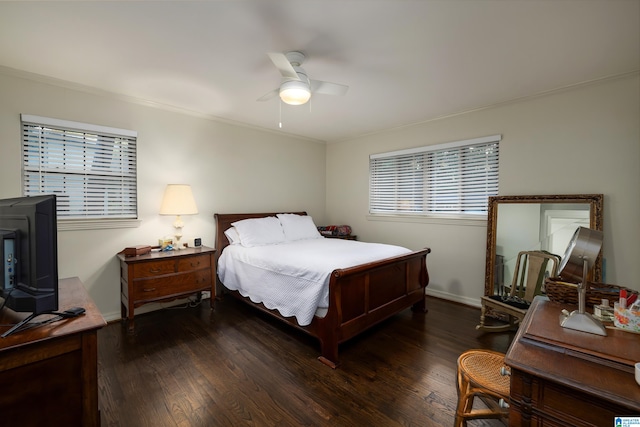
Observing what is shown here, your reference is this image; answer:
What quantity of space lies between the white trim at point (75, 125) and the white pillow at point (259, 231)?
158cm

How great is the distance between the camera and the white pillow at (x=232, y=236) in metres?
3.67

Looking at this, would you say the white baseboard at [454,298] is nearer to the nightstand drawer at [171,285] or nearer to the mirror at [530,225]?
the mirror at [530,225]

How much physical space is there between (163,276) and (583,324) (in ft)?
10.7

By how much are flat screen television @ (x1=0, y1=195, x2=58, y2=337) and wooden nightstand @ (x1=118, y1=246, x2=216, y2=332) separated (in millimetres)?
1565

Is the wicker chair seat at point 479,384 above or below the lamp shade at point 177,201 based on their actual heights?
below

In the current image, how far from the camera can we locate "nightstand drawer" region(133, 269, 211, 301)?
2.85 m

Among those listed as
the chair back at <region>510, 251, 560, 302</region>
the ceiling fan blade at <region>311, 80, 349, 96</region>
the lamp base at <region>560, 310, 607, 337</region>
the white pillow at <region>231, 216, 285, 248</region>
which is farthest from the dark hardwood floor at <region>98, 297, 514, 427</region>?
the ceiling fan blade at <region>311, 80, 349, 96</region>

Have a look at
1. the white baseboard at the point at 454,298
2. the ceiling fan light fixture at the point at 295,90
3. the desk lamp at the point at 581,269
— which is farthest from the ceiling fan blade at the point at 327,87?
the white baseboard at the point at 454,298

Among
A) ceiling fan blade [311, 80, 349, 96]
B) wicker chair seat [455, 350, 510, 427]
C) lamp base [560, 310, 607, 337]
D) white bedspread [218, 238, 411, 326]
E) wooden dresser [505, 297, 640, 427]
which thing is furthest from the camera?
white bedspread [218, 238, 411, 326]

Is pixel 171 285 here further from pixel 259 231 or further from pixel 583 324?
pixel 583 324

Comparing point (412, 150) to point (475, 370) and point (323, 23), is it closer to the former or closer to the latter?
point (323, 23)

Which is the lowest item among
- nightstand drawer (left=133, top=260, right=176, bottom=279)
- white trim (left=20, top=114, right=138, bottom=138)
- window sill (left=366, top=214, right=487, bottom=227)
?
nightstand drawer (left=133, top=260, right=176, bottom=279)

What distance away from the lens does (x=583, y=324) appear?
1.06 metres

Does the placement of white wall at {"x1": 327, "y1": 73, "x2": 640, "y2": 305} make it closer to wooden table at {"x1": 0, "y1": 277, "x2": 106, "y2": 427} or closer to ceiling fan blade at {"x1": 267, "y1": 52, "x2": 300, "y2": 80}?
ceiling fan blade at {"x1": 267, "y1": 52, "x2": 300, "y2": 80}
